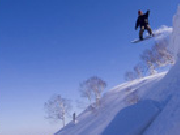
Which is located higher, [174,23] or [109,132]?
[174,23]

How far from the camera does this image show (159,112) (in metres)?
7.88

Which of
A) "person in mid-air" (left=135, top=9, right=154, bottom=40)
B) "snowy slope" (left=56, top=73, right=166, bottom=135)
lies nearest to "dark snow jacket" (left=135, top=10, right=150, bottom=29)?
"person in mid-air" (left=135, top=9, right=154, bottom=40)

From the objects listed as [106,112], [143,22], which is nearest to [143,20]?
[143,22]

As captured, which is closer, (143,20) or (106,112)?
(143,20)

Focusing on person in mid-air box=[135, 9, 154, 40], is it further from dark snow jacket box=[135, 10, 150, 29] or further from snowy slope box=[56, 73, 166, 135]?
snowy slope box=[56, 73, 166, 135]

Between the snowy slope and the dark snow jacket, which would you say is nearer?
the dark snow jacket

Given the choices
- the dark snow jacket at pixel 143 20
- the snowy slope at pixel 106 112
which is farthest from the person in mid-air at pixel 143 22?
the snowy slope at pixel 106 112

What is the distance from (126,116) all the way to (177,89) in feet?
8.10

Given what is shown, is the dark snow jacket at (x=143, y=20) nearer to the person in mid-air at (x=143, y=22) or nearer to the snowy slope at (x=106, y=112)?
the person in mid-air at (x=143, y=22)

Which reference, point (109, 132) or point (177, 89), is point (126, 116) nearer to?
point (109, 132)

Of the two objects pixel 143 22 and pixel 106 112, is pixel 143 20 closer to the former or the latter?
pixel 143 22

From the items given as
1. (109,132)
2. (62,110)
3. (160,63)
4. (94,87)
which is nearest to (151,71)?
(160,63)

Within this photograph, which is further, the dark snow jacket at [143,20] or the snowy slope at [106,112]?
the snowy slope at [106,112]

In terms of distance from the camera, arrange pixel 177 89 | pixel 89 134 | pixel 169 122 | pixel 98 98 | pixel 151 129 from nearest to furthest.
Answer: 1. pixel 169 122
2. pixel 151 129
3. pixel 177 89
4. pixel 89 134
5. pixel 98 98
